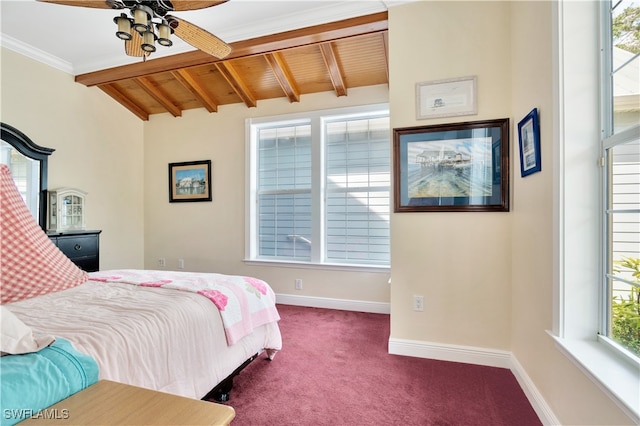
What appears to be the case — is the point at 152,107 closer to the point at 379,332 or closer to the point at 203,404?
the point at 379,332

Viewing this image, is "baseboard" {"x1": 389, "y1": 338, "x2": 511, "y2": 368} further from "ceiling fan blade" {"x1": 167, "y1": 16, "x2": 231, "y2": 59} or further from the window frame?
"ceiling fan blade" {"x1": 167, "y1": 16, "x2": 231, "y2": 59}

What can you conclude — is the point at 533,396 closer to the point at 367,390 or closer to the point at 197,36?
the point at 367,390

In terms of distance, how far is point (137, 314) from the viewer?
1.35m

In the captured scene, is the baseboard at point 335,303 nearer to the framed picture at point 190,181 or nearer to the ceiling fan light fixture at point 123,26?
the framed picture at point 190,181

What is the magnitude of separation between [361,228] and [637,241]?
252cm

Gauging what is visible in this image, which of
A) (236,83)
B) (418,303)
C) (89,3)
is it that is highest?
(236,83)

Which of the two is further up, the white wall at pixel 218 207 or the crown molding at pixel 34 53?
the crown molding at pixel 34 53

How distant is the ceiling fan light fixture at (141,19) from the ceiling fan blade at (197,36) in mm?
153

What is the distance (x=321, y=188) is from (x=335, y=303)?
1372mm

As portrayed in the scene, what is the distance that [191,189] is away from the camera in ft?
13.9

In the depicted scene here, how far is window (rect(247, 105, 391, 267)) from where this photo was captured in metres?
3.49

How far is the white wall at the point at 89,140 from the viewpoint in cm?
316

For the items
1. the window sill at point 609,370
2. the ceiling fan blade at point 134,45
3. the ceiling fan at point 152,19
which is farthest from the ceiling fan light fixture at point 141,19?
the window sill at point 609,370

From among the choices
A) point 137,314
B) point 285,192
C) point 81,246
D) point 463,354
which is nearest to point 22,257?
point 137,314
